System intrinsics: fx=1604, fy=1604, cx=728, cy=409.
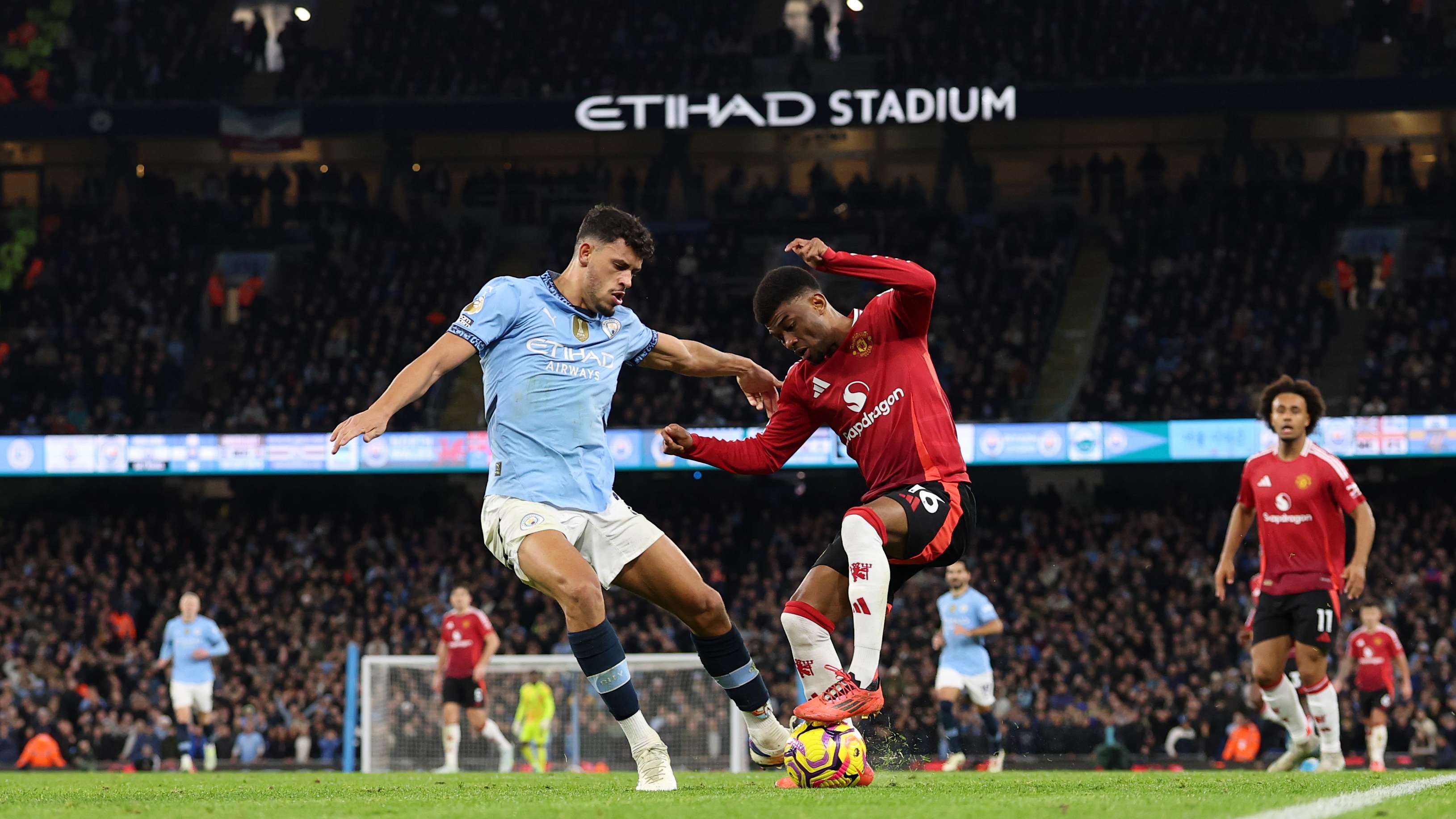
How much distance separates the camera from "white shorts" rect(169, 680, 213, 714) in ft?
54.0

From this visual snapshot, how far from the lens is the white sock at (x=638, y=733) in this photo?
20.8ft

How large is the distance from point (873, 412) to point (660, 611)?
704 inches

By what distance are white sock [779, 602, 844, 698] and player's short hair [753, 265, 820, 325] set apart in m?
1.24

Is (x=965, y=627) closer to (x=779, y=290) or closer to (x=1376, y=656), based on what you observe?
(x=1376, y=656)

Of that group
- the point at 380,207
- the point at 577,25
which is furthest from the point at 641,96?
the point at 380,207

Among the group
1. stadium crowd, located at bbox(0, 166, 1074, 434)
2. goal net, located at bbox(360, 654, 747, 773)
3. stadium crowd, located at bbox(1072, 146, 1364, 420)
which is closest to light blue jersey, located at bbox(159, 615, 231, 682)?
goal net, located at bbox(360, 654, 747, 773)

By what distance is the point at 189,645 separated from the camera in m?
16.4

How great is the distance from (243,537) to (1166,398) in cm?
1491

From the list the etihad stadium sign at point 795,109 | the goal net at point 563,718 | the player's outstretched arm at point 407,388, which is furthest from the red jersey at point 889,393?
the etihad stadium sign at point 795,109

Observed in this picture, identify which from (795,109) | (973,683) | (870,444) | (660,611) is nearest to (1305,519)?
(870,444)

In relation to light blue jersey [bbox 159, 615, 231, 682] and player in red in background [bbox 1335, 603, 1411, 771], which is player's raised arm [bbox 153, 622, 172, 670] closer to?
light blue jersey [bbox 159, 615, 231, 682]

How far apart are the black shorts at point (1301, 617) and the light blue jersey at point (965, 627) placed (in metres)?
4.80

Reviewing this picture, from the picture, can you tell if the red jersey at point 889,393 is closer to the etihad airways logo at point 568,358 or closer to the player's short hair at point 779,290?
the player's short hair at point 779,290

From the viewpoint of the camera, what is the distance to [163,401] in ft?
86.4
